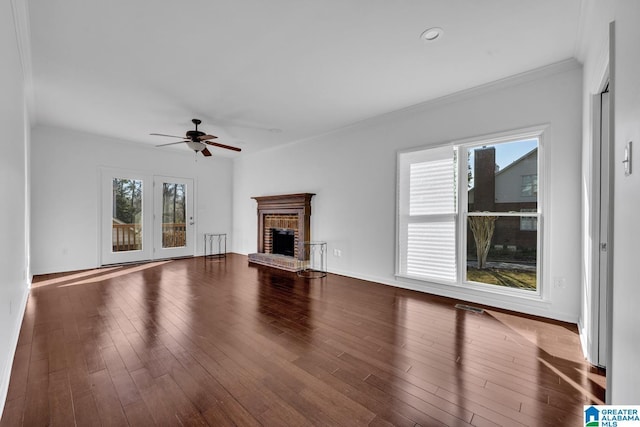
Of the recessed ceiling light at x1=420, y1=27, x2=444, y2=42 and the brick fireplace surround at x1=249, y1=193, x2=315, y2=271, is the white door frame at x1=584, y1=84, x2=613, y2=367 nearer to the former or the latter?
the recessed ceiling light at x1=420, y1=27, x2=444, y2=42

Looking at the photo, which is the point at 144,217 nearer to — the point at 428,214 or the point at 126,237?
the point at 126,237

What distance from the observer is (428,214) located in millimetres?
4121

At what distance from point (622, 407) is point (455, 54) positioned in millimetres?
2931

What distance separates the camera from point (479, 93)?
3574 mm

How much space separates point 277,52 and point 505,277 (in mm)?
3718

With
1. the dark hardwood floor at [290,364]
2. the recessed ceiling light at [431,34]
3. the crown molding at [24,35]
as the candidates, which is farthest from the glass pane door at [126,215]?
the recessed ceiling light at [431,34]

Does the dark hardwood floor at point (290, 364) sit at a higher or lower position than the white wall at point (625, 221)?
lower

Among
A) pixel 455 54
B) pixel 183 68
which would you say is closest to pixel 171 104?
pixel 183 68

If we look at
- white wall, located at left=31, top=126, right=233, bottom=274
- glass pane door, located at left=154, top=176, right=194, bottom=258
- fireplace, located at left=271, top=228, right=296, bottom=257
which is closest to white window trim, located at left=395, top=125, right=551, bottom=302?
fireplace, located at left=271, top=228, right=296, bottom=257

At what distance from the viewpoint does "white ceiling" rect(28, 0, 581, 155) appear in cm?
221

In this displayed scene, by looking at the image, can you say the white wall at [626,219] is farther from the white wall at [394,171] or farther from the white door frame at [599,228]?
the white wall at [394,171]

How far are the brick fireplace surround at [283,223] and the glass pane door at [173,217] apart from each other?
1.85 meters

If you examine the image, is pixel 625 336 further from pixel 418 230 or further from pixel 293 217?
pixel 293 217

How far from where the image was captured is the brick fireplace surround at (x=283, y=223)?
5.73 meters
